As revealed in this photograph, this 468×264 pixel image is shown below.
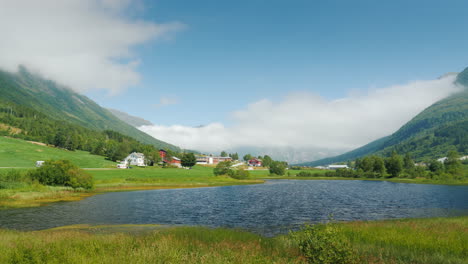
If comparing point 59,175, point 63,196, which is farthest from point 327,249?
point 59,175

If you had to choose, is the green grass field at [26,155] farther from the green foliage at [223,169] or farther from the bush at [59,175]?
the bush at [59,175]

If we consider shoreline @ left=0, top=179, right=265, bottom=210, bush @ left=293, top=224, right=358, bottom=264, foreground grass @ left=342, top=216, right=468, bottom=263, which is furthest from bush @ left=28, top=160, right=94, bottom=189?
bush @ left=293, top=224, right=358, bottom=264

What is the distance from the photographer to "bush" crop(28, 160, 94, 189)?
80.6 meters

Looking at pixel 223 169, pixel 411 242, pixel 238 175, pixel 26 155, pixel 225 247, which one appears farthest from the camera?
pixel 223 169

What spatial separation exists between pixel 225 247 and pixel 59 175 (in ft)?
258

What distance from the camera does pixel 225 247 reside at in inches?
Answer: 865

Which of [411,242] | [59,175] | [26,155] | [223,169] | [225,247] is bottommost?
[411,242]

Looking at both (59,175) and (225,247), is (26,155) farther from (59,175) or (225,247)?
(225,247)

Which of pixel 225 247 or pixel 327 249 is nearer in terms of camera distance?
pixel 327 249

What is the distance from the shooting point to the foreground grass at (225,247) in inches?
660

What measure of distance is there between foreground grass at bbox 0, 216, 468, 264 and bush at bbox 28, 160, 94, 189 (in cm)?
6357

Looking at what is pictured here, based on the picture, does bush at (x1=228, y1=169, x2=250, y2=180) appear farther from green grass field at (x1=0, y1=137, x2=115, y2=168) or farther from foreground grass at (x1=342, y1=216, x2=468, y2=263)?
foreground grass at (x1=342, y1=216, x2=468, y2=263)

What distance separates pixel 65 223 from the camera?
42.3 meters

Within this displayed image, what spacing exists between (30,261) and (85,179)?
7896 cm
